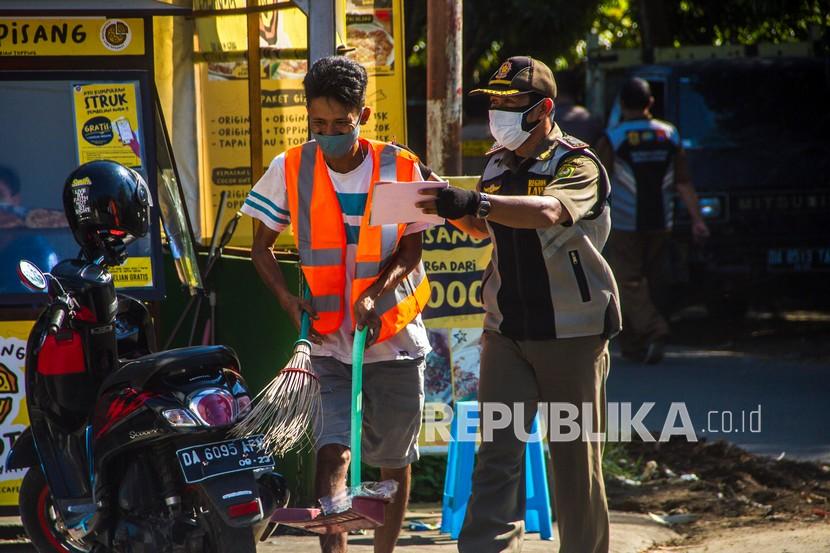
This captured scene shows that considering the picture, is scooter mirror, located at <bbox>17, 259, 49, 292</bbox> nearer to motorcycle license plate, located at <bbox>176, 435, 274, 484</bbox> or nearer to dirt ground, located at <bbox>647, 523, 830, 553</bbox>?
motorcycle license plate, located at <bbox>176, 435, 274, 484</bbox>

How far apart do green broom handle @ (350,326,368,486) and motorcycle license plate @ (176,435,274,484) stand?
15.8 inches

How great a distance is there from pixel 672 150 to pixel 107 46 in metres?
5.75

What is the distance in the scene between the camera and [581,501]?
506cm

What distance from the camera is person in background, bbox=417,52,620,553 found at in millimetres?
4930

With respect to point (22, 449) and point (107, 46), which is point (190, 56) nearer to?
point (107, 46)

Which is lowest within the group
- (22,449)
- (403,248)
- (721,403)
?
(721,403)

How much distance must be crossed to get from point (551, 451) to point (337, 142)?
1362mm

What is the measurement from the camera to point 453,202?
434 centimetres

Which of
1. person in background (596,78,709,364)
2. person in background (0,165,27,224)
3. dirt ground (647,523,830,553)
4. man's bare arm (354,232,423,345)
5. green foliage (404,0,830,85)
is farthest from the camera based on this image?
green foliage (404,0,830,85)

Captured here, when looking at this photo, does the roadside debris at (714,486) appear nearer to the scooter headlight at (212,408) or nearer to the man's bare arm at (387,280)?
the man's bare arm at (387,280)

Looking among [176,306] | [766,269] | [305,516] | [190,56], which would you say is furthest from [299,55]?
[766,269]

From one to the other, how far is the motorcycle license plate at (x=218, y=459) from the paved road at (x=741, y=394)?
4.19m

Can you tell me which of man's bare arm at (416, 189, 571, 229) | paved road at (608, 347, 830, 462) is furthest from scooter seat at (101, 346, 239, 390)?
paved road at (608, 347, 830, 462)

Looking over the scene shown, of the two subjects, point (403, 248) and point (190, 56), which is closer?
point (403, 248)
